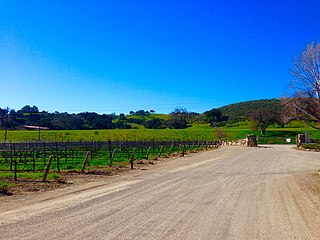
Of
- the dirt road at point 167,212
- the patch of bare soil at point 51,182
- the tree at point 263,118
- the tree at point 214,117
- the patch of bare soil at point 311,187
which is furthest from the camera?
the tree at point 214,117

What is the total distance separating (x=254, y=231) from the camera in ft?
26.3

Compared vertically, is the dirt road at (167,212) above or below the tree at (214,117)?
below

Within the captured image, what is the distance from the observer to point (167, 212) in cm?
980

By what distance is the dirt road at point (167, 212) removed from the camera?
25.4 ft

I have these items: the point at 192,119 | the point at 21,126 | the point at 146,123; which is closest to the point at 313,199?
the point at 21,126

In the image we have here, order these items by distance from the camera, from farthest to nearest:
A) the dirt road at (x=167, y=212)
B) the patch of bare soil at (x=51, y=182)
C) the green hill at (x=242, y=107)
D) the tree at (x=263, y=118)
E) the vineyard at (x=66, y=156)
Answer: the green hill at (x=242, y=107)
the tree at (x=263, y=118)
the vineyard at (x=66, y=156)
the patch of bare soil at (x=51, y=182)
the dirt road at (x=167, y=212)

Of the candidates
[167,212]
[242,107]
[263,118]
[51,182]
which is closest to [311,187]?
[167,212]

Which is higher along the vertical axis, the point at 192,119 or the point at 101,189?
the point at 192,119

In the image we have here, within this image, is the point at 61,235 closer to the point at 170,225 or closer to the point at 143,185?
the point at 170,225

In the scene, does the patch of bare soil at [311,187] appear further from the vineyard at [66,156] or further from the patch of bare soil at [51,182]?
the vineyard at [66,156]

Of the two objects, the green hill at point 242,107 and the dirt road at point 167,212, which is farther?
the green hill at point 242,107

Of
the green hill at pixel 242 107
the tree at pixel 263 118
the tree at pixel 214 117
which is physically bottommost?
the tree at pixel 263 118

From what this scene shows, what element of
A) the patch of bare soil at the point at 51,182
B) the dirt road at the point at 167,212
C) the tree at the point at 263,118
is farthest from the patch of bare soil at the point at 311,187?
the tree at the point at 263,118

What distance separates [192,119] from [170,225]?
5230 inches
